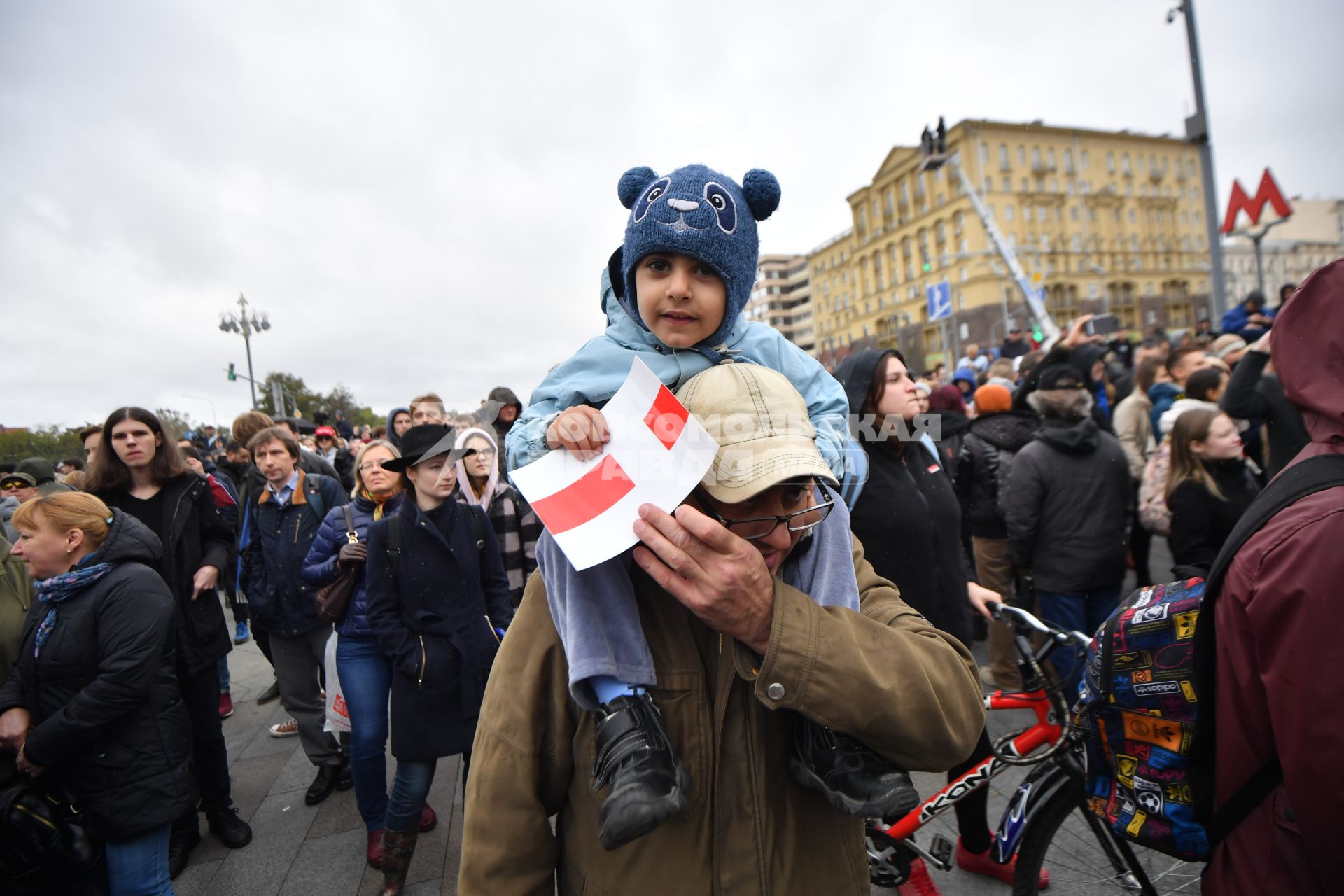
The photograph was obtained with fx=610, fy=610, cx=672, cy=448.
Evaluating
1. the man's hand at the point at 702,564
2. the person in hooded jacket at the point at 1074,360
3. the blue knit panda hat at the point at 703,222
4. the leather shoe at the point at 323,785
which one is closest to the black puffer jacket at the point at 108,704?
the leather shoe at the point at 323,785

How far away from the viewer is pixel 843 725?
1104 millimetres

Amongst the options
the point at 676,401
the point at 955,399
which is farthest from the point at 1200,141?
the point at 676,401

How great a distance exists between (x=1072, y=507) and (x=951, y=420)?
1.30 metres

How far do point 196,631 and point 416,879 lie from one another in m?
1.96

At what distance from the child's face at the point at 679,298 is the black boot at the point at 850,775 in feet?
3.11

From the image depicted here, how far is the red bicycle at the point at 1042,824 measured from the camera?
2441 millimetres

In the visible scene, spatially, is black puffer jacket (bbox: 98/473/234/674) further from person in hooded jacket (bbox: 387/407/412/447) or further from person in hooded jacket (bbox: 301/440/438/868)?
person in hooded jacket (bbox: 387/407/412/447)

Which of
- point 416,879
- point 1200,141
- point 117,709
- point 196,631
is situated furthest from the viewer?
point 1200,141

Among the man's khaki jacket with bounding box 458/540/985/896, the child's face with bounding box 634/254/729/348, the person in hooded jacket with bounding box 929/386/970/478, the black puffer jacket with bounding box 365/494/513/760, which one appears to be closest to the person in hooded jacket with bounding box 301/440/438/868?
the black puffer jacket with bounding box 365/494/513/760

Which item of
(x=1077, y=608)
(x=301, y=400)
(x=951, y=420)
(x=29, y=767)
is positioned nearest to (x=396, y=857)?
(x=29, y=767)

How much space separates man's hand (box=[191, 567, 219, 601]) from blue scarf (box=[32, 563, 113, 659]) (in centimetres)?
101

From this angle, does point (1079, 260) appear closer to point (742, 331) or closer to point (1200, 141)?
point (1200, 141)

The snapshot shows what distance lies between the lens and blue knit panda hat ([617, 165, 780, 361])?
148 centimetres

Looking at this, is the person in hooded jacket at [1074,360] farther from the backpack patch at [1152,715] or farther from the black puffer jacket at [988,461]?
the backpack patch at [1152,715]
